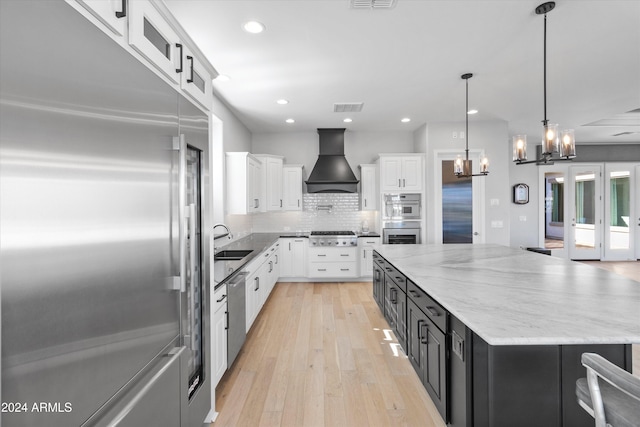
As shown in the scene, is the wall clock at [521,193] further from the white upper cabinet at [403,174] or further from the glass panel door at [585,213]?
the white upper cabinet at [403,174]

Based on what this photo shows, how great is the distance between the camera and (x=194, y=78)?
179 cm

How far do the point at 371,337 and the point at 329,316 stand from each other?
0.77 m

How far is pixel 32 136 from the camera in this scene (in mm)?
731

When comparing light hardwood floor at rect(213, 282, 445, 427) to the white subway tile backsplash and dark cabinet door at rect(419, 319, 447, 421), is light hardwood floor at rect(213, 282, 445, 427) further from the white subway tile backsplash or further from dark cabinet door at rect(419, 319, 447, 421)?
the white subway tile backsplash

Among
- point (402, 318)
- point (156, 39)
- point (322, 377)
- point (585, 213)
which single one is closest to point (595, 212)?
point (585, 213)

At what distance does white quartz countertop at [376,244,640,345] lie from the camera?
1224 mm

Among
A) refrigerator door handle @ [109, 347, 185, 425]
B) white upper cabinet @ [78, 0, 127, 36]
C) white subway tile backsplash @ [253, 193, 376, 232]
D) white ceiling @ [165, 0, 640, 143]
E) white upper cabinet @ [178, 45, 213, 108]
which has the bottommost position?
refrigerator door handle @ [109, 347, 185, 425]

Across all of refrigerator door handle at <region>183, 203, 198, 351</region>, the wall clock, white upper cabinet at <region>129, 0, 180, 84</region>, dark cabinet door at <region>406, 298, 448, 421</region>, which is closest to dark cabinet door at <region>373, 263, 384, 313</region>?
dark cabinet door at <region>406, 298, 448, 421</region>

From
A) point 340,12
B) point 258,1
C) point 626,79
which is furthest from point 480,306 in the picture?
point 626,79

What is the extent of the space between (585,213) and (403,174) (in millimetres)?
5640

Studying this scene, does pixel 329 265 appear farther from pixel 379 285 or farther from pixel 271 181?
pixel 379 285

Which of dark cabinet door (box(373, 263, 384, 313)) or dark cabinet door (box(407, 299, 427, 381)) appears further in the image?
dark cabinet door (box(373, 263, 384, 313))

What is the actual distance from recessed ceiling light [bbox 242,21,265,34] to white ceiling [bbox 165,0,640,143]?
0.17ft

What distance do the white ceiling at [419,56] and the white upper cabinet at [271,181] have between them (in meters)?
0.81
